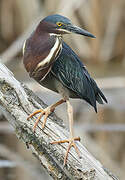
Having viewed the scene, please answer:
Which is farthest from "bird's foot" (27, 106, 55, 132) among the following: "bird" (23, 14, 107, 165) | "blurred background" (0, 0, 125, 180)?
"blurred background" (0, 0, 125, 180)

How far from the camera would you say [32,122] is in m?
1.32

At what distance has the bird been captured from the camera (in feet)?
4.19

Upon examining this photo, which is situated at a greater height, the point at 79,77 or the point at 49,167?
the point at 79,77

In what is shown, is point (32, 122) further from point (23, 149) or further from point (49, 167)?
point (23, 149)

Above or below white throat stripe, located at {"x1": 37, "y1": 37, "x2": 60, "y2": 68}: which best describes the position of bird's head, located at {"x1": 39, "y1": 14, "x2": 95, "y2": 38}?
above

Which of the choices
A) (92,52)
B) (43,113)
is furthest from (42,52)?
(92,52)

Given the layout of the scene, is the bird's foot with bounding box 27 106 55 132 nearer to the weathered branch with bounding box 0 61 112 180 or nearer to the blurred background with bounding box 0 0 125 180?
the weathered branch with bounding box 0 61 112 180

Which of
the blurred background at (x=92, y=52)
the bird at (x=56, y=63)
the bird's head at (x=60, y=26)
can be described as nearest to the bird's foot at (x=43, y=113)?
the bird at (x=56, y=63)

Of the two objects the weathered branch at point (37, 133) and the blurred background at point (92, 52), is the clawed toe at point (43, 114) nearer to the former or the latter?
the weathered branch at point (37, 133)

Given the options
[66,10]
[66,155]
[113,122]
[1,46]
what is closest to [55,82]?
[66,155]

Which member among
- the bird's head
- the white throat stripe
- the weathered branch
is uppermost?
the bird's head

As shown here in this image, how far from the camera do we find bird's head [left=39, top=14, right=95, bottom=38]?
127cm

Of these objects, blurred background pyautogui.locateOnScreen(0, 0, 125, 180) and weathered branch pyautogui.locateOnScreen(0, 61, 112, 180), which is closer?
weathered branch pyautogui.locateOnScreen(0, 61, 112, 180)

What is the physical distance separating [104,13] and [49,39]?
87.7 inches
